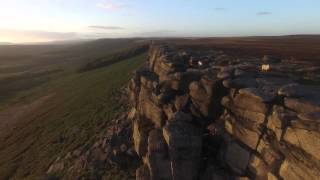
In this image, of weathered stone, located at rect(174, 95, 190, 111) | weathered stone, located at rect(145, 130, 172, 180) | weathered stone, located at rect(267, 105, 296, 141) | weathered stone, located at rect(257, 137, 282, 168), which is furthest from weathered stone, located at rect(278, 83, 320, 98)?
weathered stone, located at rect(145, 130, 172, 180)

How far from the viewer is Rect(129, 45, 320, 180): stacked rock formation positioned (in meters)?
18.1

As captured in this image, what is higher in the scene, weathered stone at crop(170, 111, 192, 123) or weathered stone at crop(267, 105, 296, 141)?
weathered stone at crop(267, 105, 296, 141)

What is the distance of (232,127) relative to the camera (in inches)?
888

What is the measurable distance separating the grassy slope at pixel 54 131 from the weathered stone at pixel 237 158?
66.1 ft

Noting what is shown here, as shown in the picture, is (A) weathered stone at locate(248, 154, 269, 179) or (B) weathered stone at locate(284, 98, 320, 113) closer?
(B) weathered stone at locate(284, 98, 320, 113)

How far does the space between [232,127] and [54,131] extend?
1191 inches

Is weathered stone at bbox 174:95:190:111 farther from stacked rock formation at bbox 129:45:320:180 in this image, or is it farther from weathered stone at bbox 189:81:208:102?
weathered stone at bbox 189:81:208:102

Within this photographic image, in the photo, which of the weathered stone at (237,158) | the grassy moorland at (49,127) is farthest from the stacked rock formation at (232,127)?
the grassy moorland at (49,127)

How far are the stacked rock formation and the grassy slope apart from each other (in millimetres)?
13560

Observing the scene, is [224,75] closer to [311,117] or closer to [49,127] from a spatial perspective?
[311,117]

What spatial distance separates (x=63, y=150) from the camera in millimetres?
39594

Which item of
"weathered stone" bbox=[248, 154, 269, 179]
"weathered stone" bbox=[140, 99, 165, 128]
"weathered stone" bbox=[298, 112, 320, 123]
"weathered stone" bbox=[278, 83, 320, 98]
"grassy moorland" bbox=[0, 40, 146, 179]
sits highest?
"weathered stone" bbox=[278, 83, 320, 98]

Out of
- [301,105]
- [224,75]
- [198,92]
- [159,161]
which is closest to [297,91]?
[301,105]

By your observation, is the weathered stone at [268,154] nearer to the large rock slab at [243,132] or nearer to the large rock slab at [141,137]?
the large rock slab at [243,132]
